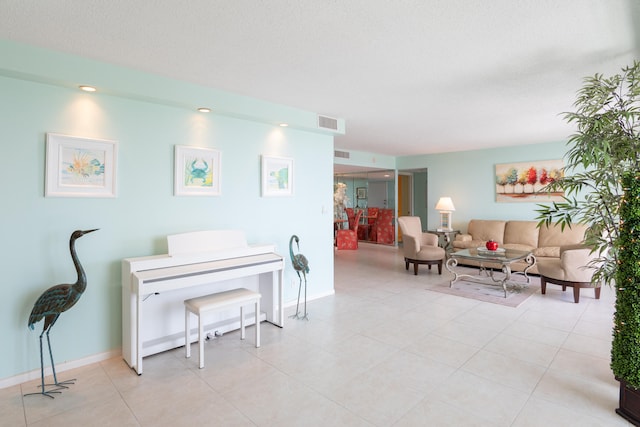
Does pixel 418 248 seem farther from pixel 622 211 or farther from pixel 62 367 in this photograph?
pixel 62 367

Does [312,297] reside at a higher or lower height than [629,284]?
lower

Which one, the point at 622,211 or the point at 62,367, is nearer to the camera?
the point at 622,211

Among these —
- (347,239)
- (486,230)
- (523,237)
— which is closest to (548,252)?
(523,237)

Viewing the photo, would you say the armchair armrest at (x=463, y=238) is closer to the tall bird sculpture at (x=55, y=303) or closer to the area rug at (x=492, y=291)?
the area rug at (x=492, y=291)

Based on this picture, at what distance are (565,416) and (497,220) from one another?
5.50m

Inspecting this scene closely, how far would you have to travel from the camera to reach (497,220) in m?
7.04

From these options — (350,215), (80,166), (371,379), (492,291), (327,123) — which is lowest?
(371,379)

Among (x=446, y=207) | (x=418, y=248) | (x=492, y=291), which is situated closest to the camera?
(x=492, y=291)

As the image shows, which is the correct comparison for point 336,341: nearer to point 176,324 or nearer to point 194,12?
point 176,324

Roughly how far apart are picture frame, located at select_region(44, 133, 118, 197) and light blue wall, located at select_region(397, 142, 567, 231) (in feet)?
22.7

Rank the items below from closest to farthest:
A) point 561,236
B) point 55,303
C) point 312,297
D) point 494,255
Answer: point 55,303 → point 312,297 → point 494,255 → point 561,236

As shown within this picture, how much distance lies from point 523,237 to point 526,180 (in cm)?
118

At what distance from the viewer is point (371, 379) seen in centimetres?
256

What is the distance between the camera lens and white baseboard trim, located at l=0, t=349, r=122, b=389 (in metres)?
2.51
